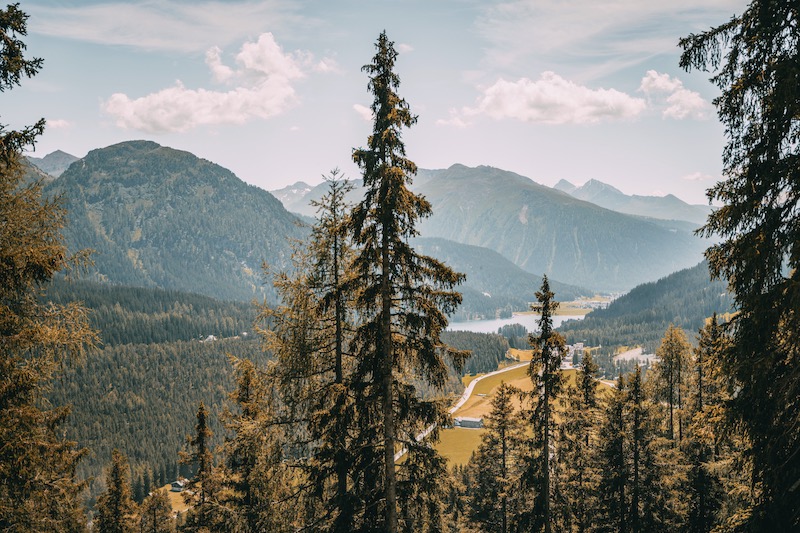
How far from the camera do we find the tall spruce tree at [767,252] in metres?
8.80

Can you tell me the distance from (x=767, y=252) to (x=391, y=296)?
26.0ft

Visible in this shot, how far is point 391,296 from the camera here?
12.4 m

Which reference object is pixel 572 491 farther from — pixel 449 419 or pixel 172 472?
pixel 172 472

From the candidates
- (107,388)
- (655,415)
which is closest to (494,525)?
(655,415)

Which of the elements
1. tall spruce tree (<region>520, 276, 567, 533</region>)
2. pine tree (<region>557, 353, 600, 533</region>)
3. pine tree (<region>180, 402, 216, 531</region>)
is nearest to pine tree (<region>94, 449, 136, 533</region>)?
pine tree (<region>180, 402, 216, 531</region>)

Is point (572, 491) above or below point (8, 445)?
below

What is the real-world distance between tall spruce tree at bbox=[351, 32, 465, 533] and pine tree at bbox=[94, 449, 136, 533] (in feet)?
101

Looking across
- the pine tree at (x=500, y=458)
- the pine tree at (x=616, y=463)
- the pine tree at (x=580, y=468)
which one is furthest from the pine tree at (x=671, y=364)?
the pine tree at (x=500, y=458)

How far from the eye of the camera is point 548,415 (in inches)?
894

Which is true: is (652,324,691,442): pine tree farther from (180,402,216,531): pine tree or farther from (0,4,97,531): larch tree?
(0,4,97,531): larch tree

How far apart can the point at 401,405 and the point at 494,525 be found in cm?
3451

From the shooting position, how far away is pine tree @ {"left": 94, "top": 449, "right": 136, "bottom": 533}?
3491 centimetres

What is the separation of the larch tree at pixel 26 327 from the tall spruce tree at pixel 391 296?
21.7 ft

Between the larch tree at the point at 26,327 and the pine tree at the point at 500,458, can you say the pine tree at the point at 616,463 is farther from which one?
the larch tree at the point at 26,327
